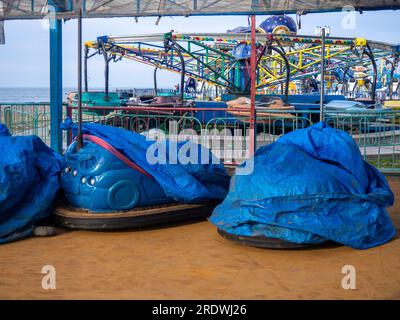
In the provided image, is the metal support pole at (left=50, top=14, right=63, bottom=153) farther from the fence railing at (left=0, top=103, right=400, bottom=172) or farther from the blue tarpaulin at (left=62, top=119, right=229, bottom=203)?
the fence railing at (left=0, top=103, right=400, bottom=172)

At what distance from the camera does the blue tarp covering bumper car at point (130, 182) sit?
16.8 ft

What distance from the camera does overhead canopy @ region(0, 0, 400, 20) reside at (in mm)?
7141

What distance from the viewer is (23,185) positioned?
4.98 m

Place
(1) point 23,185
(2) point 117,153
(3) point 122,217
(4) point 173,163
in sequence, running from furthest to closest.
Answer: (4) point 173,163 → (2) point 117,153 → (3) point 122,217 → (1) point 23,185

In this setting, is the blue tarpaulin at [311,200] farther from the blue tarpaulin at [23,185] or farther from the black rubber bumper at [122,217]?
the blue tarpaulin at [23,185]

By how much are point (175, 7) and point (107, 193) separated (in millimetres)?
3688

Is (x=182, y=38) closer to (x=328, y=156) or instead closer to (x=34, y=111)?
(x=34, y=111)

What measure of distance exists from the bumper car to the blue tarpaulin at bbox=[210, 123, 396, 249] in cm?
72

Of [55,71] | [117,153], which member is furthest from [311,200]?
[55,71]

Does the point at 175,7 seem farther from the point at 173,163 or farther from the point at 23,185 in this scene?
the point at 23,185

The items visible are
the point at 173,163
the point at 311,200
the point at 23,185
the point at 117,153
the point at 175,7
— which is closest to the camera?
the point at 311,200

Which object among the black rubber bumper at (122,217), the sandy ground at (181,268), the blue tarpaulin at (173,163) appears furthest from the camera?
the blue tarpaulin at (173,163)

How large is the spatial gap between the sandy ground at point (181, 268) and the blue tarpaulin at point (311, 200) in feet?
0.58

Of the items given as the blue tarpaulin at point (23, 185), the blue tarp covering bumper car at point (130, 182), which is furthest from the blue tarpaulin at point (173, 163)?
the blue tarpaulin at point (23, 185)
